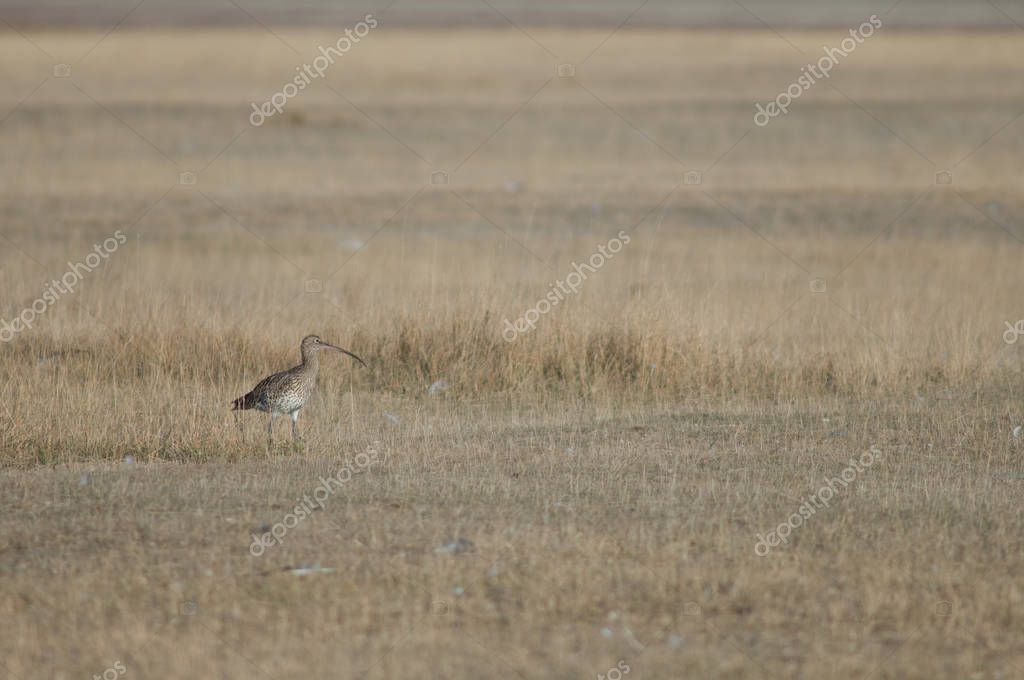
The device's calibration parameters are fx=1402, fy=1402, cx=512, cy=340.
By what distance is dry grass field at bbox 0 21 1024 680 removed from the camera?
284 inches

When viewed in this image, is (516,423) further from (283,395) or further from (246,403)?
(246,403)

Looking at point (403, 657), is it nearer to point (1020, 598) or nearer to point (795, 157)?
point (1020, 598)

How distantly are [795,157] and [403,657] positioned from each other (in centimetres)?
2700

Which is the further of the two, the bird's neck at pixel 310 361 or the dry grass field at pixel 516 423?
the bird's neck at pixel 310 361

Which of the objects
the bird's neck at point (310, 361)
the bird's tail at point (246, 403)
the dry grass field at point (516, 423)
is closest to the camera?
the dry grass field at point (516, 423)

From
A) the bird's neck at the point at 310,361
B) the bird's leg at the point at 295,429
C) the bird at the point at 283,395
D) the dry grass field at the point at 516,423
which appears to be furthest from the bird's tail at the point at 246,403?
the bird's neck at the point at 310,361

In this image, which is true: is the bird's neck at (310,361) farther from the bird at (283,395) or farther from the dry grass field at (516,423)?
Result: the dry grass field at (516,423)

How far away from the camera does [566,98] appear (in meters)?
44.6

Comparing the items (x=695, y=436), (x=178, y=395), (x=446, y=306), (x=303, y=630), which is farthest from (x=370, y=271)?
(x=303, y=630)

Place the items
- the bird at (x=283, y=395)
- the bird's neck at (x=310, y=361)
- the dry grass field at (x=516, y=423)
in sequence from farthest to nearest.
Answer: the bird's neck at (x=310, y=361) → the bird at (x=283, y=395) → the dry grass field at (x=516, y=423)

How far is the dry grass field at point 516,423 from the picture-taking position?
7.22 meters

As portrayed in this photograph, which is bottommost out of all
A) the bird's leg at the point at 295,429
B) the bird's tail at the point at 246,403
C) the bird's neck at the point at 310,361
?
the bird's leg at the point at 295,429

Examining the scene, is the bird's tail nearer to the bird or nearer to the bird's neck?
the bird

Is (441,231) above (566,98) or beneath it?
beneath
